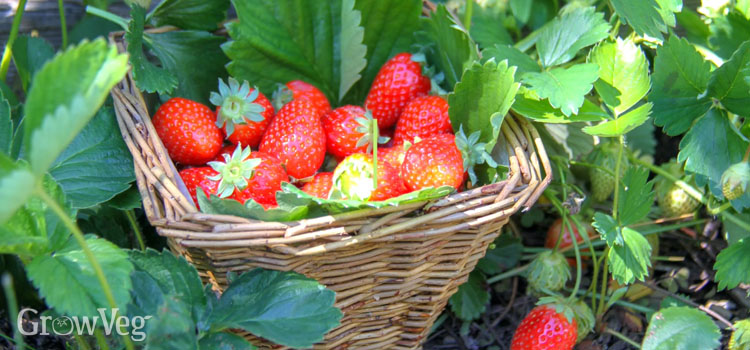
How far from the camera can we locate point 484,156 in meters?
1.09

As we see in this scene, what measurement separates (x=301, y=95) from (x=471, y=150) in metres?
0.38

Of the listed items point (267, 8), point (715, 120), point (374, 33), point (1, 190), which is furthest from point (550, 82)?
point (1, 190)

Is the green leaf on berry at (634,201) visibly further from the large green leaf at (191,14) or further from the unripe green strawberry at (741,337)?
the large green leaf at (191,14)

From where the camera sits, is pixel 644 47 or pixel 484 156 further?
pixel 644 47

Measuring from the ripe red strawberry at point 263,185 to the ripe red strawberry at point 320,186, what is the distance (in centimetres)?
5

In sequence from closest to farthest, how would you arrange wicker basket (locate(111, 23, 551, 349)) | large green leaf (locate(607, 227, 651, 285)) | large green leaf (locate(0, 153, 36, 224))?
large green leaf (locate(0, 153, 36, 224)), wicker basket (locate(111, 23, 551, 349)), large green leaf (locate(607, 227, 651, 285))

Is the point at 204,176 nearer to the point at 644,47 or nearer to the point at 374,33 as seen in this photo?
the point at 374,33

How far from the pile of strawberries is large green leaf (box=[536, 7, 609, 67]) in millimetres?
216

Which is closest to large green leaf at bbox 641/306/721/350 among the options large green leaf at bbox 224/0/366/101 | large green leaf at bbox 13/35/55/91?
large green leaf at bbox 224/0/366/101

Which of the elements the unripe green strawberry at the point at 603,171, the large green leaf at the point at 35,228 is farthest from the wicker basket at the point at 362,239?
the unripe green strawberry at the point at 603,171

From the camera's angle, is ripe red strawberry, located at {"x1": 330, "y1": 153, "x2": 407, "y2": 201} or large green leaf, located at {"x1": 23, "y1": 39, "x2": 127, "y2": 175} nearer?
large green leaf, located at {"x1": 23, "y1": 39, "x2": 127, "y2": 175}

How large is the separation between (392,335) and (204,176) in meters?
0.42

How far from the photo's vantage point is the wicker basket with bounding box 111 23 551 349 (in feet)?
2.98

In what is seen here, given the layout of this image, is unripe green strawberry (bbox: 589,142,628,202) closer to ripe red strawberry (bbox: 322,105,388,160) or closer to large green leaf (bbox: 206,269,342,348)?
ripe red strawberry (bbox: 322,105,388,160)
